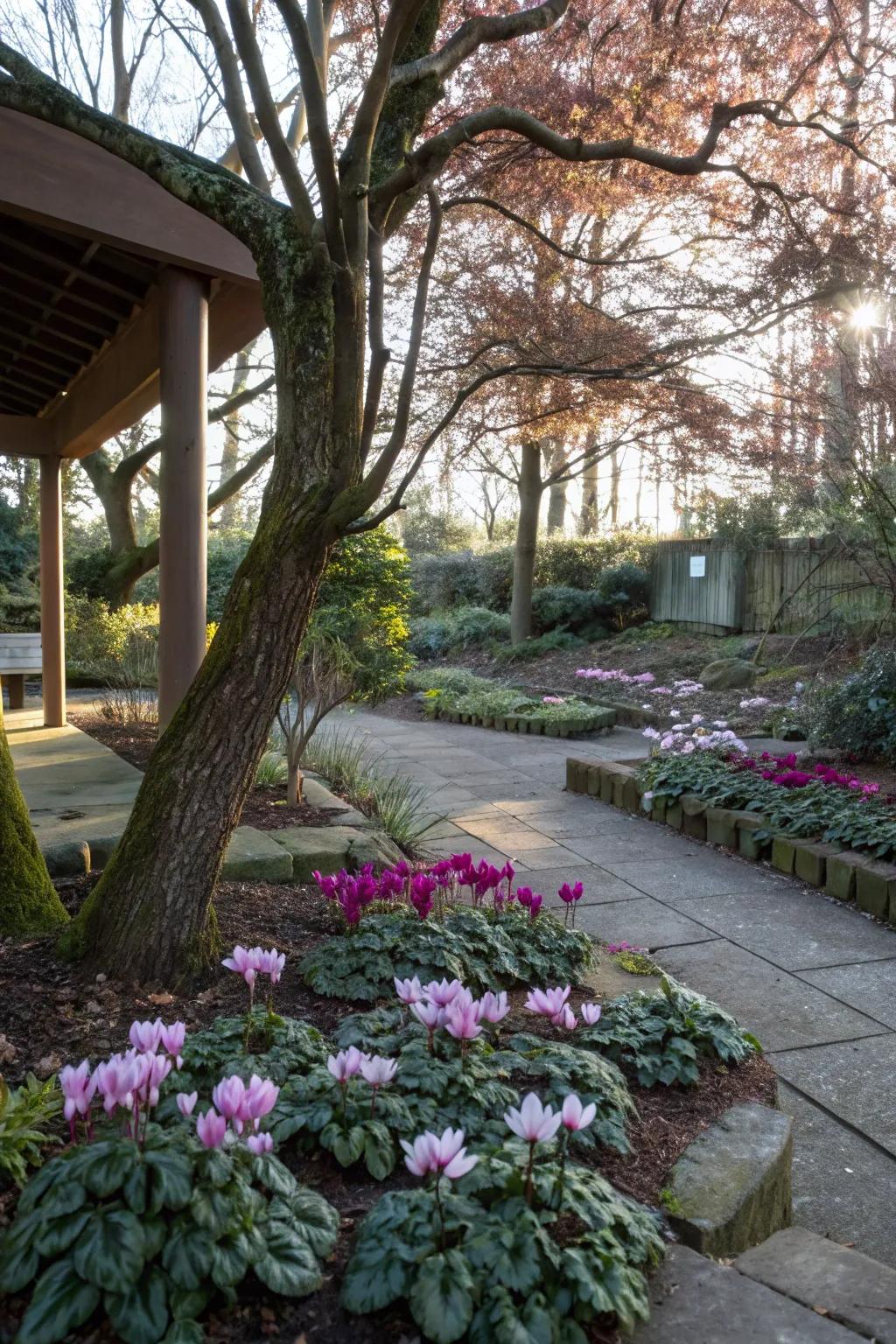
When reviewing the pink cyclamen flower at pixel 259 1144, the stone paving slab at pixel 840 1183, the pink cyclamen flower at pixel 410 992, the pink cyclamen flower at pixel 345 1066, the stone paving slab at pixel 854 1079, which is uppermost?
the pink cyclamen flower at pixel 410 992

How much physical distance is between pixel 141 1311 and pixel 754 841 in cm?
437

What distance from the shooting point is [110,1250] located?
129 cm

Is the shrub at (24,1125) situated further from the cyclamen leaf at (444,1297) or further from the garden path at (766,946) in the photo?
the garden path at (766,946)

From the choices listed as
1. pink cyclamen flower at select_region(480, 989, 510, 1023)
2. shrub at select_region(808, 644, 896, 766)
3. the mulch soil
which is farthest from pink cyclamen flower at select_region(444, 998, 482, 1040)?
shrub at select_region(808, 644, 896, 766)

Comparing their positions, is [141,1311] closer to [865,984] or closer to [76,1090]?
[76,1090]

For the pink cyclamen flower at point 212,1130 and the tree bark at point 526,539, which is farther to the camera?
the tree bark at point 526,539

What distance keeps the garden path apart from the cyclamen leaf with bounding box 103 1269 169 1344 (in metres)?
1.52

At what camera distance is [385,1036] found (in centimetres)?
216

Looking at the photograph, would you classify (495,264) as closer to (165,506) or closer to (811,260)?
(811,260)

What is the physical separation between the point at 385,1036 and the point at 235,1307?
81cm

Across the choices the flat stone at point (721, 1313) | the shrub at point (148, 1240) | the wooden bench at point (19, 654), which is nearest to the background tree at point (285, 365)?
the shrub at point (148, 1240)

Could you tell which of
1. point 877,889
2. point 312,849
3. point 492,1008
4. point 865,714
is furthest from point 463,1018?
point 865,714

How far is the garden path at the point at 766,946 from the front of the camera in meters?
2.36

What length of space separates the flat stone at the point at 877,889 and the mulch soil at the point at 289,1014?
6.60 feet
